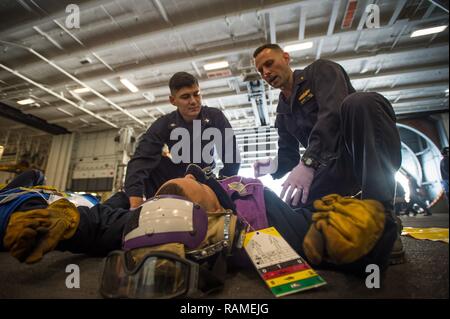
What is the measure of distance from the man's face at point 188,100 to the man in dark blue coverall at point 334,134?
54cm

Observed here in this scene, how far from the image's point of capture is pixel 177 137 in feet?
5.43

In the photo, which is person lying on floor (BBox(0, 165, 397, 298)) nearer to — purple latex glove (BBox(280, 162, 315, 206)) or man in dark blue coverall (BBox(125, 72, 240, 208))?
purple latex glove (BBox(280, 162, 315, 206))

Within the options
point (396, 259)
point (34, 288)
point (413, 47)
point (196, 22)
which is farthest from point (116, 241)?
point (413, 47)

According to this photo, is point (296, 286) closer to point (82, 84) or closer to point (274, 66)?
point (274, 66)

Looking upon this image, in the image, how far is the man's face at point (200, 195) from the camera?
0.79 m

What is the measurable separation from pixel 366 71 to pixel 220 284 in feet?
16.9

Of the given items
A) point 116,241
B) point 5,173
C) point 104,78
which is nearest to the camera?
point 116,241

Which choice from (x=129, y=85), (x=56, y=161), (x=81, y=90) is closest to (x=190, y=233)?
(x=56, y=161)

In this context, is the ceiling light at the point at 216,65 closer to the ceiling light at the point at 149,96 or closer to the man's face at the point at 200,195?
the ceiling light at the point at 149,96

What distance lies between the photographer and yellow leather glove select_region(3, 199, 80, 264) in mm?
575

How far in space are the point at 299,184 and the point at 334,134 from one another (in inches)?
10.7

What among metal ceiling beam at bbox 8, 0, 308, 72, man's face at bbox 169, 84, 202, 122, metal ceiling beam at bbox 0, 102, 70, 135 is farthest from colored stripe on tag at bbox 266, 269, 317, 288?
metal ceiling beam at bbox 8, 0, 308, 72

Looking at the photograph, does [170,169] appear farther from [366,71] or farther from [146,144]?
[366,71]
